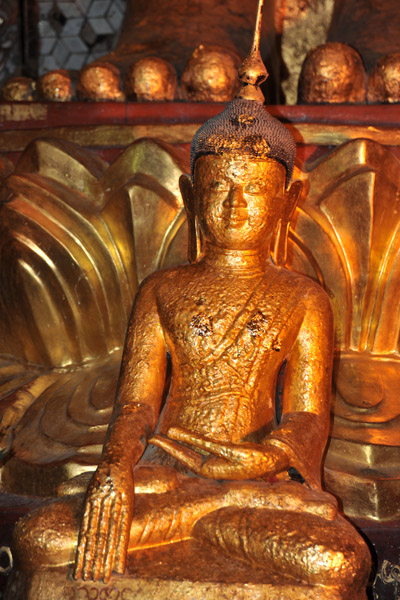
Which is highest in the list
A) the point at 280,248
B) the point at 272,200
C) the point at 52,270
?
the point at 272,200

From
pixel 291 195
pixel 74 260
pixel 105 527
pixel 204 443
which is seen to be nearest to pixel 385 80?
pixel 291 195

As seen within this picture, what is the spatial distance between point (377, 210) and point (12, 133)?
144cm

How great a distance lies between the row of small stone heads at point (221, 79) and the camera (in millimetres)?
3303

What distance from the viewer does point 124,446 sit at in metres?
2.40

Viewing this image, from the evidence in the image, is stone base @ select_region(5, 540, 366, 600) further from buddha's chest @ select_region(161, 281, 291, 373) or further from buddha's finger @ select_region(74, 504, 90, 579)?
buddha's chest @ select_region(161, 281, 291, 373)

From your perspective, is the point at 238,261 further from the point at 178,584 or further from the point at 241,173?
the point at 178,584

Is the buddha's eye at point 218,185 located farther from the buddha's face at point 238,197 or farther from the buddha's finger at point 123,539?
the buddha's finger at point 123,539

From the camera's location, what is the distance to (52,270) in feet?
10.7

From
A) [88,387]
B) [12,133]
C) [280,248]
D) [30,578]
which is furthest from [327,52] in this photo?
[30,578]

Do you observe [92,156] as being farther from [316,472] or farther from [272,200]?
[316,472]

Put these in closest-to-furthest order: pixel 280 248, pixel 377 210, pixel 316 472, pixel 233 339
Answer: pixel 316 472 → pixel 233 339 → pixel 280 248 → pixel 377 210

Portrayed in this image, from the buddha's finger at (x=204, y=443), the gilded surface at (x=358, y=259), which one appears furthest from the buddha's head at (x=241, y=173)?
the buddha's finger at (x=204, y=443)

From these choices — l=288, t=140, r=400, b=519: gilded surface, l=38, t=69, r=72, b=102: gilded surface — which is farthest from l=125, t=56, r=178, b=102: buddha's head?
l=288, t=140, r=400, b=519: gilded surface

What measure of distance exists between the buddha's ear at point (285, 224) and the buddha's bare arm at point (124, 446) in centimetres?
42
